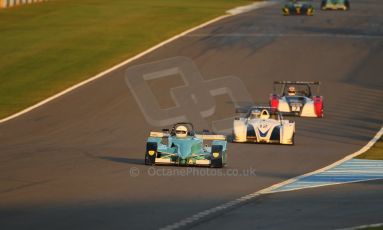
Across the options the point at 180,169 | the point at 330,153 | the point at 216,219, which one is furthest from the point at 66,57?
the point at 216,219

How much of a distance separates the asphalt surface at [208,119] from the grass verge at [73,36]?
1.71 meters

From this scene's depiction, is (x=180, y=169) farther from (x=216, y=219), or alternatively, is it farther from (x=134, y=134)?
(x=134, y=134)

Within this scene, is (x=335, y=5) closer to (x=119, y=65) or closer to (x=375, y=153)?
(x=119, y=65)

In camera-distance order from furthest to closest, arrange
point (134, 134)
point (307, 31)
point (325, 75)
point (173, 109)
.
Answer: point (307, 31) < point (325, 75) < point (173, 109) < point (134, 134)

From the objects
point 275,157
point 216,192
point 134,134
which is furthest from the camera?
point 134,134

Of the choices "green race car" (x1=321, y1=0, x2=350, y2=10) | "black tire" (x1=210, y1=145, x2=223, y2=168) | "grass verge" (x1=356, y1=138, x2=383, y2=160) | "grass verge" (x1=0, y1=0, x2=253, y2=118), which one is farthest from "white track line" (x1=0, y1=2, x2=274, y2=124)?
"black tire" (x1=210, y1=145, x2=223, y2=168)

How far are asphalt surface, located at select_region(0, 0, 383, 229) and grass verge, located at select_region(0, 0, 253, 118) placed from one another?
171cm

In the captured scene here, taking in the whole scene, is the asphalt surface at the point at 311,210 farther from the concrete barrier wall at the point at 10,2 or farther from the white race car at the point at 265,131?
the concrete barrier wall at the point at 10,2

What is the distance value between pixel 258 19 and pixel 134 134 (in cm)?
3522

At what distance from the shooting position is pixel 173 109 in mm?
39406

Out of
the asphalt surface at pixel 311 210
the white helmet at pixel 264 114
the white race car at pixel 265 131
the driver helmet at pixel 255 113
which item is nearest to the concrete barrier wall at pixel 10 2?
the driver helmet at pixel 255 113

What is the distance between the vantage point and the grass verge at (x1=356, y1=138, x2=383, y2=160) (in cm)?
2801

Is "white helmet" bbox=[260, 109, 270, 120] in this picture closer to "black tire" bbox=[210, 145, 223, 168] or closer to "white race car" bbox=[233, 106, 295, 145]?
"white race car" bbox=[233, 106, 295, 145]

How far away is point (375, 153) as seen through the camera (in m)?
29.2
